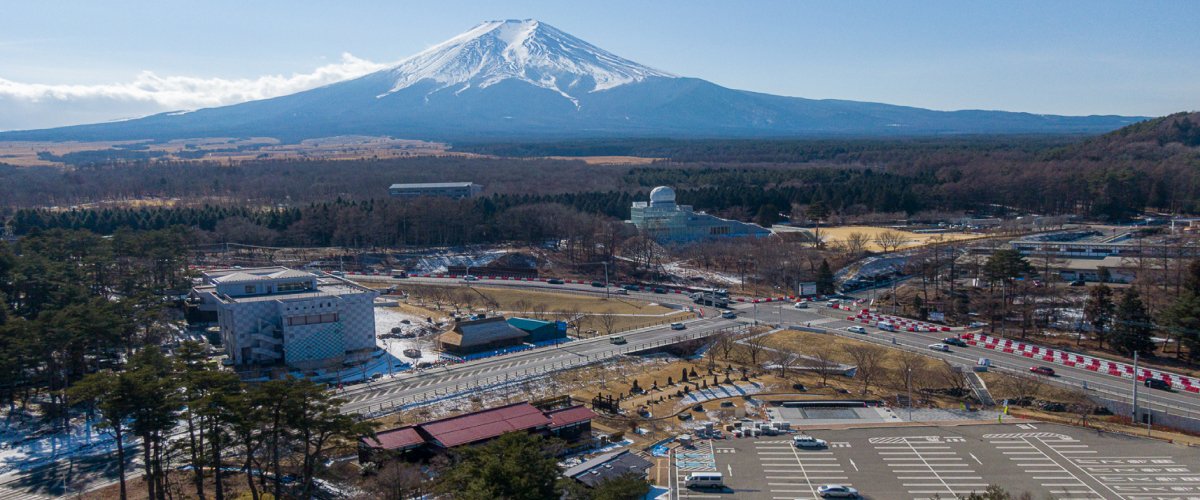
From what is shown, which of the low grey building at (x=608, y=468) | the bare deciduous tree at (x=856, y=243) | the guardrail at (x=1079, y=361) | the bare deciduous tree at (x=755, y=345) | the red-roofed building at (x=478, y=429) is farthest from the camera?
the bare deciduous tree at (x=856, y=243)

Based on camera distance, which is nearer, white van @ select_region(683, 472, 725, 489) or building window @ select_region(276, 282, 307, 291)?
white van @ select_region(683, 472, 725, 489)

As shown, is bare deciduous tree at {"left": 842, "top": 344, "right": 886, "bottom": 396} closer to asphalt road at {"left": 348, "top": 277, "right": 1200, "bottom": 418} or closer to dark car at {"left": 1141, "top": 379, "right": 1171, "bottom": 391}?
asphalt road at {"left": 348, "top": 277, "right": 1200, "bottom": 418}

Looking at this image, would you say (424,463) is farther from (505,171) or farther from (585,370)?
(505,171)

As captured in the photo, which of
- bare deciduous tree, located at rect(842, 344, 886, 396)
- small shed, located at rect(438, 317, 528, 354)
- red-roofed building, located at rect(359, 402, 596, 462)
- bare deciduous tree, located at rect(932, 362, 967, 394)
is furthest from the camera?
small shed, located at rect(438, 317, 528, 354)

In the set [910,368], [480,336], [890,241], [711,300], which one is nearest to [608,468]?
[910,368]

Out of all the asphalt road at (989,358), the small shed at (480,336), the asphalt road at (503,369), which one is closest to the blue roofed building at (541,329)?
the small shed at (480,336)

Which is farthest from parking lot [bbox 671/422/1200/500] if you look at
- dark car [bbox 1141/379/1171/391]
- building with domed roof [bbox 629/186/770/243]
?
building with domed roof [bbox 629/186/770/243]

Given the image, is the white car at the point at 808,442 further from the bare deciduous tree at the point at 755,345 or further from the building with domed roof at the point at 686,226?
the building with domed roof at the point at 686,226
